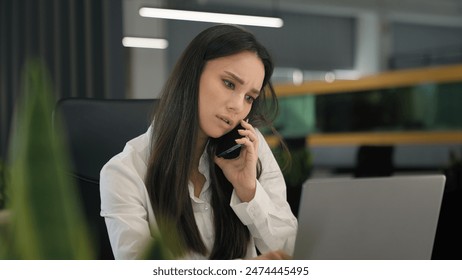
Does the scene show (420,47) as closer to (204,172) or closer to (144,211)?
(204,172)

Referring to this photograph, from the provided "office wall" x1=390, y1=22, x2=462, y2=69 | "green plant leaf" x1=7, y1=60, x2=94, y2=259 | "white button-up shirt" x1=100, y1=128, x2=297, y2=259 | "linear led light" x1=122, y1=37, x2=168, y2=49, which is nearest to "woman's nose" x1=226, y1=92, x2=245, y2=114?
"white button-up shirt" x1=100, y1=128, x2=297, y2=259

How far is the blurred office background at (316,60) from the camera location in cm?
135

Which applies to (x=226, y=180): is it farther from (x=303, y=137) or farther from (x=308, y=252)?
(x=303, y=137)

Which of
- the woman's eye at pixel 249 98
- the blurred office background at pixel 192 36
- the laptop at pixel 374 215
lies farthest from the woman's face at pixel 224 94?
the laptop at pixel 374 215

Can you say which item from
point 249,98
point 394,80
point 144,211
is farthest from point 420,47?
point 144,211

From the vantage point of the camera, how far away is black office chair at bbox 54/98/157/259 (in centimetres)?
121

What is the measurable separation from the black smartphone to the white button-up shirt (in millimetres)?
36

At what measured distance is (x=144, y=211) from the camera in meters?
1.17

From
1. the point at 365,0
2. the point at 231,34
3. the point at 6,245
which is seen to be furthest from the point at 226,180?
the point at 6,245

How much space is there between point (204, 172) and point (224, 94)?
17 centimetres

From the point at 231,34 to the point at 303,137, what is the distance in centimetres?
34

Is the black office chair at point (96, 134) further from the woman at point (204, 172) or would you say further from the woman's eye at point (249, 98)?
the woman's eye at point (249, 98)

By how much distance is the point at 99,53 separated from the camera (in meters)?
1.38

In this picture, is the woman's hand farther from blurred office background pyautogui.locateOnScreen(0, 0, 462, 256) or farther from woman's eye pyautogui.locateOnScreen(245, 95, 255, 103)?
blurred office background pyautogui.locateOnScreen(0, 0, 462, 256)
